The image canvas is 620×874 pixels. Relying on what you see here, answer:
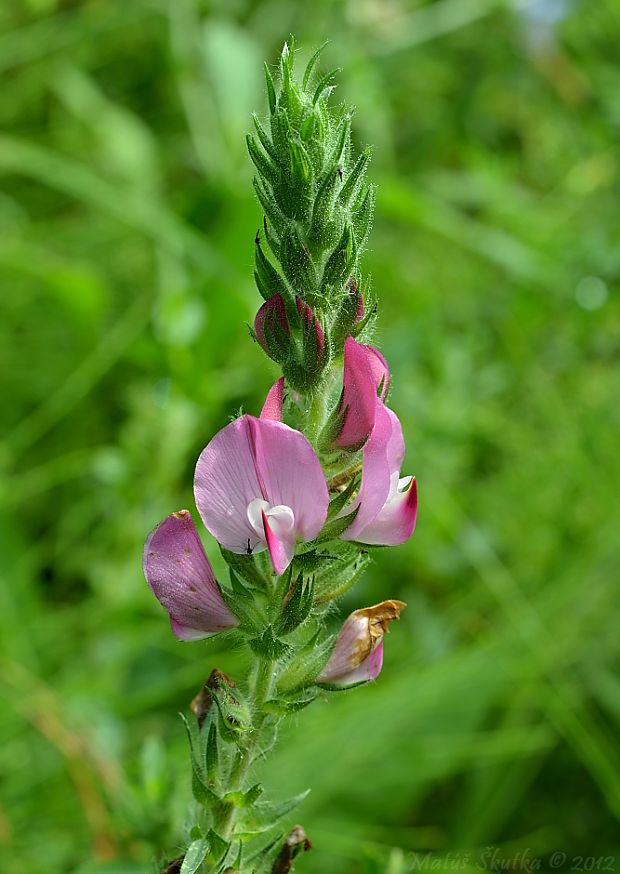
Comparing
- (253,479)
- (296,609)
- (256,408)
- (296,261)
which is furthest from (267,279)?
(256,408)

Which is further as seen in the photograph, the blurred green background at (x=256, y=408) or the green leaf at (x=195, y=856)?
the blurred green background at (x=256, y=408)

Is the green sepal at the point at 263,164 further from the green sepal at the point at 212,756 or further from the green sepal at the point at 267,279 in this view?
the green sepal at the point at 212,756

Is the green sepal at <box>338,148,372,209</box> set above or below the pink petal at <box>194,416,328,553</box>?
above

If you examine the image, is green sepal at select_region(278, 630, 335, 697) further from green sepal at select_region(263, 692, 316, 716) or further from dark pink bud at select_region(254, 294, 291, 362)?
dark pink bud at select_region(254, 294, 291, 362)

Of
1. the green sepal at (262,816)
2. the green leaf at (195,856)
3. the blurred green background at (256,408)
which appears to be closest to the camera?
the green leaf at (195,856)

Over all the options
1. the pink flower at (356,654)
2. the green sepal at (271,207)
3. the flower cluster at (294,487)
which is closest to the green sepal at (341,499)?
the flower cluster at (294,487)

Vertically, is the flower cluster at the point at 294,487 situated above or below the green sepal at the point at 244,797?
above

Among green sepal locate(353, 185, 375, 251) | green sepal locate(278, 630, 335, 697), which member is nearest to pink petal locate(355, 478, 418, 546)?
green sepal locate(278, 630, 335, 697)

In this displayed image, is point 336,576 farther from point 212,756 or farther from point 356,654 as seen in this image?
point 212,756
